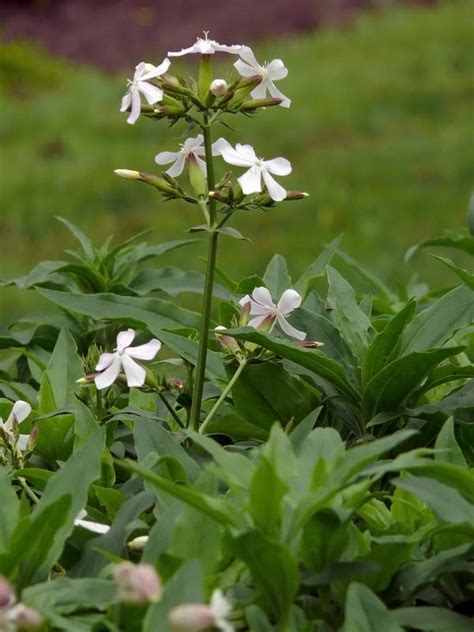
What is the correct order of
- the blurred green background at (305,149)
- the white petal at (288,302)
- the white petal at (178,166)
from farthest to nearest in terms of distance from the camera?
the blurred green background at (305,149)
the white petal at (178,166)
the white petal at (288,302)

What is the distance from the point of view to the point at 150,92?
2.15m

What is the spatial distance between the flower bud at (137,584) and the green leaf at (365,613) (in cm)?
27

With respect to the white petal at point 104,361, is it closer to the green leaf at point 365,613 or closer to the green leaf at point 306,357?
the green leaf at point 306,357

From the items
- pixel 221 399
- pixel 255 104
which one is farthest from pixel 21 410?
pixel 255 104

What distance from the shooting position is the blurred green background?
826 cm

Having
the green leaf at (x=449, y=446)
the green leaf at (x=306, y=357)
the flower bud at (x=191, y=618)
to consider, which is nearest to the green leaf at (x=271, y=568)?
the flower bud at (x=191, y=618)

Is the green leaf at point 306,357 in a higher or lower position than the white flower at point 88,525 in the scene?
higher

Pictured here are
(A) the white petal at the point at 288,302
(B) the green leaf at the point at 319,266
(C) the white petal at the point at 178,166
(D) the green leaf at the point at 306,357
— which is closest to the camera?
(D) the green leaf at the point at 306,357

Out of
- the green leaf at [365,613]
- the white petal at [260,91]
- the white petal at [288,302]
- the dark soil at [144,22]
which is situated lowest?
the green leaf at [365,613]

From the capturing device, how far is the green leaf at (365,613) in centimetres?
A: 160

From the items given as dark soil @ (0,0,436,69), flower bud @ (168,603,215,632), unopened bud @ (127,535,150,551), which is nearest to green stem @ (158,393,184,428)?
unopened bud @ (127,535,150,551)

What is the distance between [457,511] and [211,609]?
1.25 feet

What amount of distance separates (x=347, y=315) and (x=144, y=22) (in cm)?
1248

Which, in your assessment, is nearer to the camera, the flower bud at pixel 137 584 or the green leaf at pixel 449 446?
the flower bud at pixel 137 584
